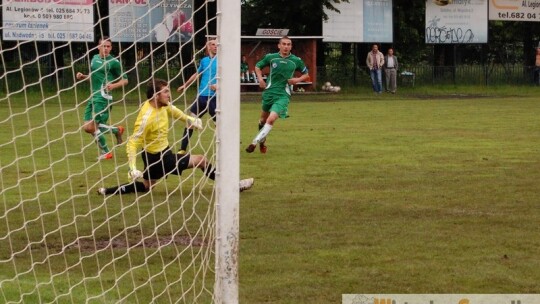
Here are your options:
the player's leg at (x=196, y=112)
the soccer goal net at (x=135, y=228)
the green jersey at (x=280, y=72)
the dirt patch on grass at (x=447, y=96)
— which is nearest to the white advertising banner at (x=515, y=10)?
the dirt patch on grass at (x=447, y=96)

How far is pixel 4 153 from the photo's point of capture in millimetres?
17078

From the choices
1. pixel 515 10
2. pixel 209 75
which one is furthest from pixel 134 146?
pixel 515 10

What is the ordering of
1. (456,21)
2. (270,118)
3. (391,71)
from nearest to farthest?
(270,118), (391,71), (456,21)

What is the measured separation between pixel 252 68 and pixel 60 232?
3350 cm

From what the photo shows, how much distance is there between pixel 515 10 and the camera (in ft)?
166

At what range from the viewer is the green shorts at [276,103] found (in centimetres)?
1836

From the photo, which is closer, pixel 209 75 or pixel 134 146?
pixel 209 75

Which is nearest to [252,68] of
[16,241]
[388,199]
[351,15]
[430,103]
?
[351,15]

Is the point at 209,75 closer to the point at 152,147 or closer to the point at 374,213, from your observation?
the point at 152,147

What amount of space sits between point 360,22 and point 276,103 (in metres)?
28.9

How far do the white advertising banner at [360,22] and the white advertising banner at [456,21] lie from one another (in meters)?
1.74

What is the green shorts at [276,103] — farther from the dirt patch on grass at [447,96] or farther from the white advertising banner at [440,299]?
the dirt patch on grass at [447,96]

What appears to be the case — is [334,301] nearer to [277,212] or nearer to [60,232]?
[60,232]

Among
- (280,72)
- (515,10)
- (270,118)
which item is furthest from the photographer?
(515,10)
